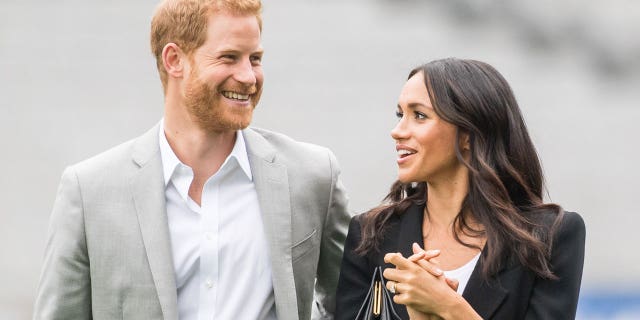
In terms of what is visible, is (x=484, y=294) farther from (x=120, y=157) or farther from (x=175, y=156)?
(x=120, y=157)

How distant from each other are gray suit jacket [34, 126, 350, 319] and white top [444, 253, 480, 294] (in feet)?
1.66

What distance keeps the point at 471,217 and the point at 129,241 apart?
102cm

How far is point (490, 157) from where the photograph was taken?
3.64 m

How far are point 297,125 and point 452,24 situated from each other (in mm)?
2018

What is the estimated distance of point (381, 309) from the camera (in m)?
3.40

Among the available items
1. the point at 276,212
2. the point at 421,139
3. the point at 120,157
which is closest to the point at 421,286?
the point at 421,139

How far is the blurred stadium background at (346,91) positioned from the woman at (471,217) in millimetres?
7753

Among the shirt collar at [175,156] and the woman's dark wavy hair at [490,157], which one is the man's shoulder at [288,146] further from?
the woman's dark wavy hair at [490,157]

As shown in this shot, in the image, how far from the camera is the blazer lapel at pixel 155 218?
360 centimetres

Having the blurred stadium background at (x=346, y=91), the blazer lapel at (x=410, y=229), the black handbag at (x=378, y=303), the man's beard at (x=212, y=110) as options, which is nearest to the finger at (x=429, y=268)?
the black handbag at (x=378, y=303)

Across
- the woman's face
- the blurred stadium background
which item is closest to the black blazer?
the woman's face

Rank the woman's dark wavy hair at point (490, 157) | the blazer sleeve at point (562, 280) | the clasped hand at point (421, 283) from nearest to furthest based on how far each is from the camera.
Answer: the clasped hand at point (421, 283)
the blazer sleeve at point (562, 280)
the woman's dark wavy hair at point (490, 157)

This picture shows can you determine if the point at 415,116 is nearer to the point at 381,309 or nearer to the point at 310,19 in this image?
the point at 381,309

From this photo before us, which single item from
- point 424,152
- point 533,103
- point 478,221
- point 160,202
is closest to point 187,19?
point 160,202
